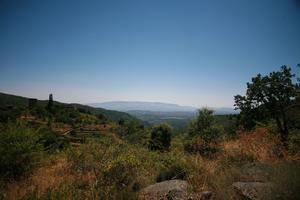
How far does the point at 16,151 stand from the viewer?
650 cm

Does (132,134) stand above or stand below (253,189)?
below

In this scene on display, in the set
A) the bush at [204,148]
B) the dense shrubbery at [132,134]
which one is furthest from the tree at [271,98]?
the dense shrubbery at [132,134]

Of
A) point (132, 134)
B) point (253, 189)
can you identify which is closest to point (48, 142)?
point (132, 134)

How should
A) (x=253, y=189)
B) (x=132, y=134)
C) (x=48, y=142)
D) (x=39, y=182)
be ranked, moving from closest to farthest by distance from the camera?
(x=253, y=189) → (x=39, y=182) → (x=132, y=134) → (x=48, y=142)

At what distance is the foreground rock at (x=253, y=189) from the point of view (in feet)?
10.4

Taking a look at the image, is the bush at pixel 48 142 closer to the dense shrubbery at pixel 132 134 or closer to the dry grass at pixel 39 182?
the dry grass at pixel 39 182

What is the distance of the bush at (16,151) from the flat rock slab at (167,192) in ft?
14.8

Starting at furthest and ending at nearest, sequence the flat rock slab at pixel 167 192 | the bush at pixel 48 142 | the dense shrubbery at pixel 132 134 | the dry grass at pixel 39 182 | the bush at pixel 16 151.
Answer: the dense shrubbery at pixel 132 134 < the bush at pixel 48 142 < the bush at pixel 16 151 < the dry grass at pixel 39 182 < the flat rock slab at pixel 167 192

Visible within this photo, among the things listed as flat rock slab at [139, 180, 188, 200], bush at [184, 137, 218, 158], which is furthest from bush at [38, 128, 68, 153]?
bush at [184, 137, 218, 158]

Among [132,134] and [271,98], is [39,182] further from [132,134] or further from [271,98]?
[132,134]

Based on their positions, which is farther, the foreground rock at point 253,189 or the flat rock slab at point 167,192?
the flat rock slab at point 167,192

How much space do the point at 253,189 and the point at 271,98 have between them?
531 centimetres

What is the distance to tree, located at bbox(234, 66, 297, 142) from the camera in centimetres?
741

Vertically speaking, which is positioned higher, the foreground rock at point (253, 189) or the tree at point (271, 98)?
the tree at point (271, 98)
